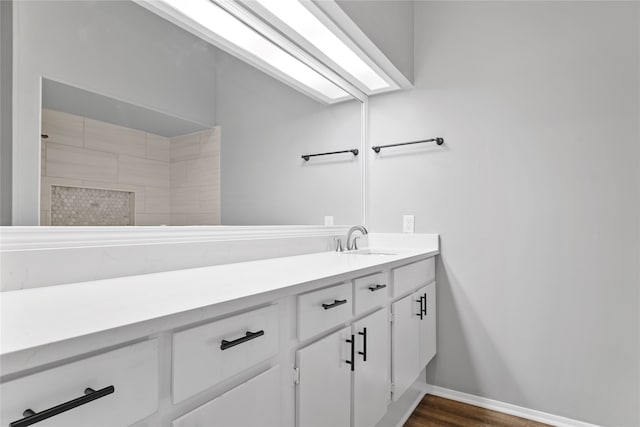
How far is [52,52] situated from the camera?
96 centimetres

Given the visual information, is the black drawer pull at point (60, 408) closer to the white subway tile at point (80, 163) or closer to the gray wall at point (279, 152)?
the white subway tile at point (80, 163)

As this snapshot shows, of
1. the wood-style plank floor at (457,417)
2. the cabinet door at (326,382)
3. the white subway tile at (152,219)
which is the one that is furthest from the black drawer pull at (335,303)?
the wood-style plank floor at (457,417)

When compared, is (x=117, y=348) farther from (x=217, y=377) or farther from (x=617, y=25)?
(x=617, y=25)

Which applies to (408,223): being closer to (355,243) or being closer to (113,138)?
(355,243)

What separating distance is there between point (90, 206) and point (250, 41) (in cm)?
101

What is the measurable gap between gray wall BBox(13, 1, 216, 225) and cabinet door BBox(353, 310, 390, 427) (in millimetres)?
1004

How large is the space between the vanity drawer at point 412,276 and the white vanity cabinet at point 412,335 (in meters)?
0.04

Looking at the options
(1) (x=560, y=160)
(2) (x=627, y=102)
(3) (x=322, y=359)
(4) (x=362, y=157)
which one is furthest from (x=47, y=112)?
(2) (x=627, y=102)

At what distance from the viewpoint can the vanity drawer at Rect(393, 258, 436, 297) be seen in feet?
5.58

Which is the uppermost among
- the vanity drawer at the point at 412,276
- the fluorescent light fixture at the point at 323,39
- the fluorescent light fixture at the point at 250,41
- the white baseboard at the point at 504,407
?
the fluorescent light fixture at the point at 323,39

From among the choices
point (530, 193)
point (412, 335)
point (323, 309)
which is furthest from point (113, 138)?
point (530, 193)

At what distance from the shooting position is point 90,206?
1.02 meters

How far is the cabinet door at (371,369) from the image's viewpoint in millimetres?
1342

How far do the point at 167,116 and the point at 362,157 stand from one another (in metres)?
1.49
